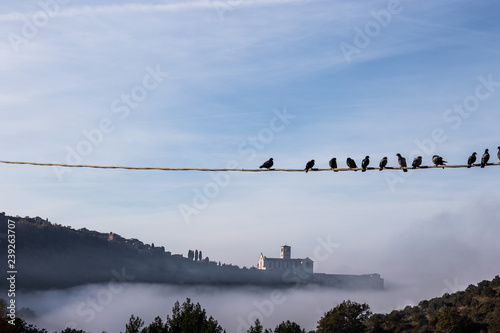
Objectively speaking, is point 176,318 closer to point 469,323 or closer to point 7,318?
point 7,318

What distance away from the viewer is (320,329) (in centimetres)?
13562

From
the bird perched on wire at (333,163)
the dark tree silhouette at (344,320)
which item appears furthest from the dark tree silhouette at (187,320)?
the bird perched on wire at (333,163)

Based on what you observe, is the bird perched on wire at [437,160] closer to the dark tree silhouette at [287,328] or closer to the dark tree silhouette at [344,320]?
the dark tree silhouette at [287,328]

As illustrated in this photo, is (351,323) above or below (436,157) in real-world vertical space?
below

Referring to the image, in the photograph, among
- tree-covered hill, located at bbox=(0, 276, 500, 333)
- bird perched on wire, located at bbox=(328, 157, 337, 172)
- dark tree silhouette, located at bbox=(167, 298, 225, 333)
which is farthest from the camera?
tree-covered hill, located at bbox=(0, 276, 500, 333)

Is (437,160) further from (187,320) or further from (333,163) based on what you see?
(187,320)

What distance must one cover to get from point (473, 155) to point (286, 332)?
246 ft

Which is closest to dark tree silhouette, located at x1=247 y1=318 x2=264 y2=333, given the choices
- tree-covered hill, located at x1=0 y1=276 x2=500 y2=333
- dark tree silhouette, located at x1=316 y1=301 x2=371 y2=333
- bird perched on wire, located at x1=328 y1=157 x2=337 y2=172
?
tree-covered hill, located at x1=0 y1=276 x2=500 y2=333

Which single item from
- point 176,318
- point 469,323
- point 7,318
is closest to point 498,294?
point 469,323

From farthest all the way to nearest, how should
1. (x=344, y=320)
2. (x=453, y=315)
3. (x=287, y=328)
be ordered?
(x=344, y=320) → (x=453, y=315) → (x=287, y=328)

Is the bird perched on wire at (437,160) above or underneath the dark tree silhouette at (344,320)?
above

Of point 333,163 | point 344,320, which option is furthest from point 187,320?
point 333,163

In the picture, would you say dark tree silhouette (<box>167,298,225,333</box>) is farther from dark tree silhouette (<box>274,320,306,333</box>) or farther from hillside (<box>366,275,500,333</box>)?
hillside (<box>366,275,500,333</box>)

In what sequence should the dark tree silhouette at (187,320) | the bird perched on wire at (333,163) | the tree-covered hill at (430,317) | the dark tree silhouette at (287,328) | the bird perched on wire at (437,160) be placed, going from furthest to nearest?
the tree-covered hill at (430,317), the dark tree silhouette at (287,328), the dark tree silhouette at (187,320), the bird perched on wire at (333,163), the bird perched on wire at (437,160)
